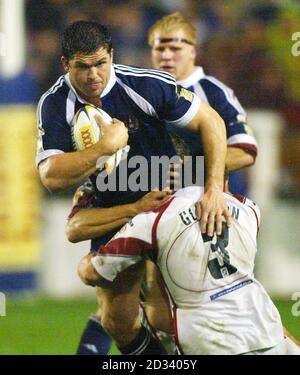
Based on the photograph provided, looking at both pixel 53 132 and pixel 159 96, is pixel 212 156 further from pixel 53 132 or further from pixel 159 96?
pixel 53 132

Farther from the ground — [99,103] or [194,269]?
[99,103]

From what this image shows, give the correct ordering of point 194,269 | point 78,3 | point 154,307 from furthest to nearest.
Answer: point 78,3 → point 154,307 → point 194,269

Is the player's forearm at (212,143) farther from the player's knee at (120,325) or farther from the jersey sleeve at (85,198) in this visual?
the player's knee at (120,325)

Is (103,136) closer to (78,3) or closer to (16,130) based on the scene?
(16,130)

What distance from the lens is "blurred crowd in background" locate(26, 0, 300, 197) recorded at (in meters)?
9.72

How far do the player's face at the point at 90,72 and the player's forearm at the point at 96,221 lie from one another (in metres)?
0.53

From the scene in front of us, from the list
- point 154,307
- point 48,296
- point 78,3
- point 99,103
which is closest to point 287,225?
point 48,296

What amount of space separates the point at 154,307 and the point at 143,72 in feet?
3.90

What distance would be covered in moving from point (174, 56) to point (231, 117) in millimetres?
479

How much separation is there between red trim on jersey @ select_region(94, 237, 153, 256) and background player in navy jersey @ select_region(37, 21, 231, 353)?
28cm

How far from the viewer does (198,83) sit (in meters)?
5.74

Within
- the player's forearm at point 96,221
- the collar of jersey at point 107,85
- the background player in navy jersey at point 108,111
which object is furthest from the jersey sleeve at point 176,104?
the player's forearm at point 96,221

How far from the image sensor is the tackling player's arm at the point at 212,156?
442 centimetres

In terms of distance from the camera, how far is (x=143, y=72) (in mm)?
4758
